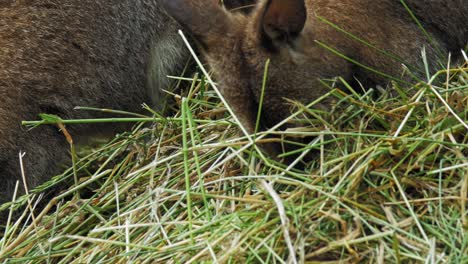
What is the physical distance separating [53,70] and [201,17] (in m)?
1.09

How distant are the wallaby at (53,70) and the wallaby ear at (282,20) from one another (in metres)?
0.79

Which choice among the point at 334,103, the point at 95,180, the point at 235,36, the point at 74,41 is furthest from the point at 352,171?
the point at 74,41

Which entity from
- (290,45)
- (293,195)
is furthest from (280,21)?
(293,195)

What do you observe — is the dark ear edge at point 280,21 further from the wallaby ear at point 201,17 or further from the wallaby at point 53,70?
the wallaby at point 53,70

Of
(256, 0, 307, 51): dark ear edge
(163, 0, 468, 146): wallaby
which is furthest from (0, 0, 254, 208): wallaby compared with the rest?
(256, 0, 307, 51): dark ear edge

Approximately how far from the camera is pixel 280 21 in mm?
3395

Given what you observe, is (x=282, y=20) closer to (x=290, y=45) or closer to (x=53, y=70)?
(x=290, y=45)

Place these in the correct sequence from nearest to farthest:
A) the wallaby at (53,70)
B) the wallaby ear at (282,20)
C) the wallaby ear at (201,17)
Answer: the wallaby ear at (282,20), the wallaby ear at (201,17), the wallaby at (53,70)

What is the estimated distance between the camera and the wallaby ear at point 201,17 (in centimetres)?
344

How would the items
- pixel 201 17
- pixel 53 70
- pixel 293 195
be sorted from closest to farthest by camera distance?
1. pixel 293 195
2. pixel 201 17
3. pixel 53 70

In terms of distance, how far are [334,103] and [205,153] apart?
0.61 metres

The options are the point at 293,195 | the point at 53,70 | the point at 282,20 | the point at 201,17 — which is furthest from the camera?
the point at 53,70

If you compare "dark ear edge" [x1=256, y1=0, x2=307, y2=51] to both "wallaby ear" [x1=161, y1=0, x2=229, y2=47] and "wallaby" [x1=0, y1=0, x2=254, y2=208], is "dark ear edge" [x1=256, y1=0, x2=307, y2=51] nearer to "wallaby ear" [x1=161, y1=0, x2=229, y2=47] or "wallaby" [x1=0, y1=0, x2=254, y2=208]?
"wallaby ear" [x1=161, y1=0, x2=229, y2=47]

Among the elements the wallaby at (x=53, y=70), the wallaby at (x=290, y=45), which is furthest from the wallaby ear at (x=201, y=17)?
the wallaby at (x=53, y=70)
